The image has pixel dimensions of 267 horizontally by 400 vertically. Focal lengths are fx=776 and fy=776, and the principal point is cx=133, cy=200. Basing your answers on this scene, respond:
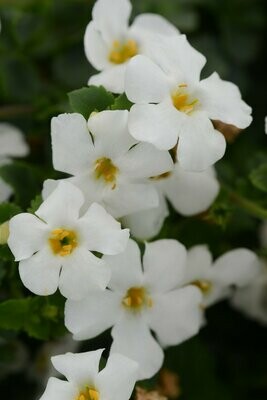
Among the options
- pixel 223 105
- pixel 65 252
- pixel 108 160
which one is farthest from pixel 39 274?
pixel 223 105

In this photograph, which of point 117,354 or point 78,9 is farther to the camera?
point 78,9

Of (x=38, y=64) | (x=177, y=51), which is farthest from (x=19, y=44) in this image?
(x=177, y=51)

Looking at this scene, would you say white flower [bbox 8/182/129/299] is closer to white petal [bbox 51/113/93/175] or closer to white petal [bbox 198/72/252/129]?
white petal [bbox 51/113/93/175]

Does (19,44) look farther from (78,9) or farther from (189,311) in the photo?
(189,311)

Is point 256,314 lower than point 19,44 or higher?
lower

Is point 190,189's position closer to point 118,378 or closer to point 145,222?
point 145,222
